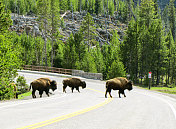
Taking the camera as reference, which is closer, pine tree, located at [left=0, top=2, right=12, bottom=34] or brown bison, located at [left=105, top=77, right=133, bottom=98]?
brown bison, located at [left=105, top=77, right=133, bottom=98]

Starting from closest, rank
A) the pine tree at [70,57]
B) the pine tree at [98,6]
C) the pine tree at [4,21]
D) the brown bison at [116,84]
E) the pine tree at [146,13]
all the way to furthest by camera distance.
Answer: the brown bison at [116,84] → the pine tree at [4,21] → the pine tree at [70,57] → the pine tree at [146,13] → the pine tree at [98,6]

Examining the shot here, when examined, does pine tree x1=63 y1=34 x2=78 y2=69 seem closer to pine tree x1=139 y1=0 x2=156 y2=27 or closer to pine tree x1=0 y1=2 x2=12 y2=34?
pine tree x1=139 y1=0 x2=156 y2=27

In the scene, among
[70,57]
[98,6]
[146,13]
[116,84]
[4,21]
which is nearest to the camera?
[116,84]

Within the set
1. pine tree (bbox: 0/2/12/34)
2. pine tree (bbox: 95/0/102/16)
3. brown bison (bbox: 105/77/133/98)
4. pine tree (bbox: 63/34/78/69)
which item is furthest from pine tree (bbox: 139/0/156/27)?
pine tree (bbox: 95/0/102/16)

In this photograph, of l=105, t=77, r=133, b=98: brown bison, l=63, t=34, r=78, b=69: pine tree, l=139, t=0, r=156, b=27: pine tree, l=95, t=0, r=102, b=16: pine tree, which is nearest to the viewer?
l=105, t=77, r=133, b=98: brown bison

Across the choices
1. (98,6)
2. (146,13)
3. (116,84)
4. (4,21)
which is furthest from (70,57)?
(98,6)

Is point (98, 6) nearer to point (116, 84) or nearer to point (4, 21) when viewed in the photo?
point (4, 21)

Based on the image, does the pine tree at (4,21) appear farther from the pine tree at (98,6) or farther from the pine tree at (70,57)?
the pine tree at (98,6)

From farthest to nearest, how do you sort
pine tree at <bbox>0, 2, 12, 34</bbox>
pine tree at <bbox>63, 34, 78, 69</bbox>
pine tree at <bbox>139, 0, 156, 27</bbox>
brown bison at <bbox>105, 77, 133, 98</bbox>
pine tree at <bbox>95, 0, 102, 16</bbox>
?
pine tree at <bbox>95, 0, 102, 16</bbox>, pine tree at <bbox>139, 0, 156, 27</bbox>, pine tree at <bbox>63, 34, 78, 69</bbox>, pine tree at <bbox>0, 2, 12, 34</bbox>, brown bison at <bbox>105, 77, 133, 98</bbox>

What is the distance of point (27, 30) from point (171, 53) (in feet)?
222

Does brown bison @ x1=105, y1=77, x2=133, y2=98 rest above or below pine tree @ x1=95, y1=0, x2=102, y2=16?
below

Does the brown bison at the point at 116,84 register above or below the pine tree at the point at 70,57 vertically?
below

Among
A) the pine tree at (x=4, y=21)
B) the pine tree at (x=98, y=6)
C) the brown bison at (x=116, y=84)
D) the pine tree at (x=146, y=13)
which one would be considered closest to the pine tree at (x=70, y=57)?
the pine tree at (x=146, y=13)

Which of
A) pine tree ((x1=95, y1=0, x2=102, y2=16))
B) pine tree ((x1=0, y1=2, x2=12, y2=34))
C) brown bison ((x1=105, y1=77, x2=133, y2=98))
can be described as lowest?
brown bison ((x1=105, y1=77, x2=133, y2=98))
